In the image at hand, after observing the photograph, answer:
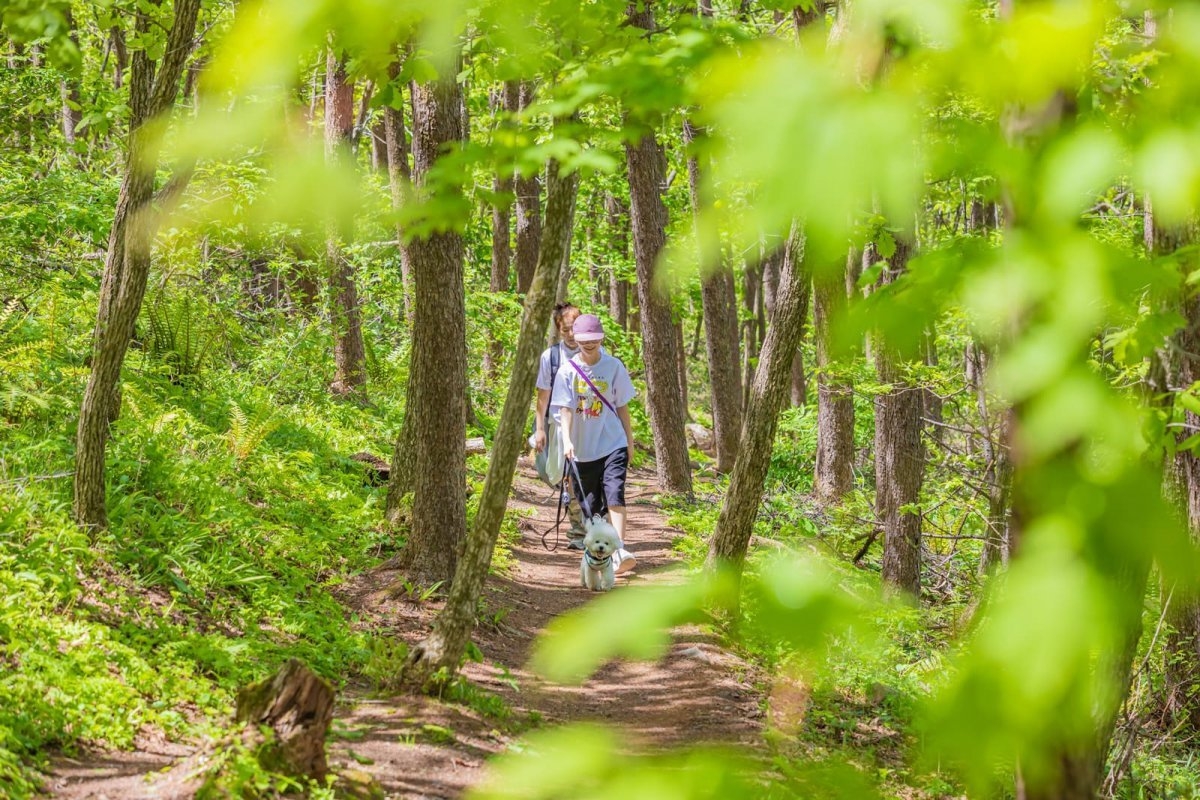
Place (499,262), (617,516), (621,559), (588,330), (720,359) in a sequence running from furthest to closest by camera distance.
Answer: (499,262) → (720,359) → (617,516) → (588,330) → (621,559)

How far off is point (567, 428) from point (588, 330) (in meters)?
0.90

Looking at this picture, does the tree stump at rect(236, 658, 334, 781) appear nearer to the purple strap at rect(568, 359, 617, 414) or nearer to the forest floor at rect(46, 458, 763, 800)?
the forest floor at rect(46, 458, 763, 800)

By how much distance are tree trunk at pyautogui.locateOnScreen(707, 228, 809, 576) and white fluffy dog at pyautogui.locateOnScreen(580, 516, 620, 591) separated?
847mm

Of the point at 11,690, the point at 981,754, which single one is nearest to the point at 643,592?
the point at 981,754

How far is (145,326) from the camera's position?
430 inches

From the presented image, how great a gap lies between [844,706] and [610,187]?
16704mm

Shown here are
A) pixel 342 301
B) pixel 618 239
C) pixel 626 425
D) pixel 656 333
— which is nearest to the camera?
pixel 626 425

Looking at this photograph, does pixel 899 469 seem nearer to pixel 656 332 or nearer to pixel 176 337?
pixel 656 332

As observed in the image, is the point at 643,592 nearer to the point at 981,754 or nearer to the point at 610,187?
the point at 981,754

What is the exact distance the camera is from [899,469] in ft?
32.3

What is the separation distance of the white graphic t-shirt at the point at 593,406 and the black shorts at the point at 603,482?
0.27 ft

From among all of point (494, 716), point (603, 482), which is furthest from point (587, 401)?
point (494, 716)

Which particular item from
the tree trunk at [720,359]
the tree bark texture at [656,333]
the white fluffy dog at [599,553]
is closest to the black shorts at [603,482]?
the white fluffy dog at [599,553]

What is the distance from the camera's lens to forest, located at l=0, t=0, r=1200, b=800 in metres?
0.84
